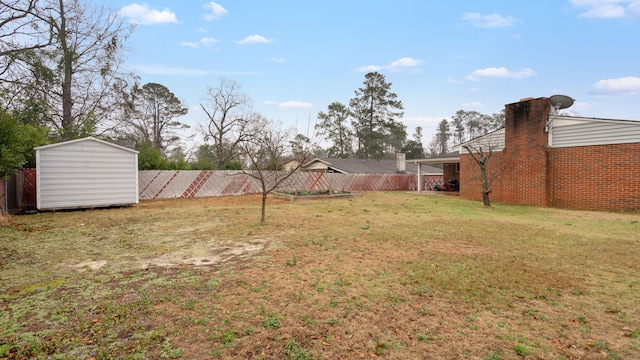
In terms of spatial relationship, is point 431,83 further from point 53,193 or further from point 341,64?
point 53,193

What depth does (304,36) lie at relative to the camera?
583 inches

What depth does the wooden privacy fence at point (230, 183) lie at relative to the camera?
1694cm

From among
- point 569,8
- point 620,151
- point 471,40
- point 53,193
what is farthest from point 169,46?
point 620,151

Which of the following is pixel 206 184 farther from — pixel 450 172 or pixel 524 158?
pixel 450 172

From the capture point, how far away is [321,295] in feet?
11.4

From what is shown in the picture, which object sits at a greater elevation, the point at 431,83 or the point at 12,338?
the point at 431,83

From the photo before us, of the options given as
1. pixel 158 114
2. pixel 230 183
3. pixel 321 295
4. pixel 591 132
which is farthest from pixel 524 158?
pixel 158 114

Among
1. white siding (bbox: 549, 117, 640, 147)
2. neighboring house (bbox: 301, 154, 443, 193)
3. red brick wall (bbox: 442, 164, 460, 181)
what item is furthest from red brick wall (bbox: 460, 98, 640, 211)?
neighboring house (bbox: 301, 154, 443, 193)

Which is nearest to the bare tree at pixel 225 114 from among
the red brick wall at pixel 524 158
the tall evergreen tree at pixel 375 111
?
the tall evergreen tree at pixel 375 111

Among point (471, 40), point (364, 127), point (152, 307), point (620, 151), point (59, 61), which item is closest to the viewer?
point (152, 307)

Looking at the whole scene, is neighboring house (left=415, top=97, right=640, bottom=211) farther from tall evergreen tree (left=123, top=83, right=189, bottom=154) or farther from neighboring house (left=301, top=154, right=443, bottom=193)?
tall evergreen tree (left=123, top=83, right=189, bottom=154)

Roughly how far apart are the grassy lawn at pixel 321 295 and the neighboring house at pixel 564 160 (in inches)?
209

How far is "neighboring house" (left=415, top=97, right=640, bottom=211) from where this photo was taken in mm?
10703

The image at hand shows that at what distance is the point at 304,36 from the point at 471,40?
7918mm
